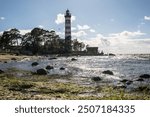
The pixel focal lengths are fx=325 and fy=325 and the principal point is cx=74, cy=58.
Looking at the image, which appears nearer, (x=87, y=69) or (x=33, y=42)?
(x=87, y=69)

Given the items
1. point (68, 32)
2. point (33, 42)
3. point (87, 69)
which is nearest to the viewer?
point (87, 69)

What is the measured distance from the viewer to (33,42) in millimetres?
133500

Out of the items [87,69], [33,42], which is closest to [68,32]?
[33,42]

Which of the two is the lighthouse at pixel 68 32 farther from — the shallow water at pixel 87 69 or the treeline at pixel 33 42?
the shallow water at pixel 87 69

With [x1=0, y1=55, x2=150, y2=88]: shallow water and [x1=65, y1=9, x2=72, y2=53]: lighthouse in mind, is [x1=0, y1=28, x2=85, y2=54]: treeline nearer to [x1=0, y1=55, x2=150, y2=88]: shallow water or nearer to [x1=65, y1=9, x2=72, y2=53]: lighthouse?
[x1=65, y1=9, x2=72, y2=53]: lighthouse

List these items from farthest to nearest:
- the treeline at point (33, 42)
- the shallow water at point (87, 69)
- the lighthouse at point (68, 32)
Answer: the lighthouse at point (68, 32) < the treeline at point (33, 42) < the shallow water at point (87, 69)

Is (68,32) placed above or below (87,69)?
above

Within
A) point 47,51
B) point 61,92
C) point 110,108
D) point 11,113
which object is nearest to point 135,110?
point 110,108

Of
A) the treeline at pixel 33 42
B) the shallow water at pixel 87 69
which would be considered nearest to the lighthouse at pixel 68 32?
the treeline at pixel 33 42

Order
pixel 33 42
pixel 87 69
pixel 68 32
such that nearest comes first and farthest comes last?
pixel 87 69 < pixel 33 42 < pixel 68 32

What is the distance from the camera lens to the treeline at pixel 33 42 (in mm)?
127044

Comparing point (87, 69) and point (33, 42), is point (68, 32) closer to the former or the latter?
point (33, 42)

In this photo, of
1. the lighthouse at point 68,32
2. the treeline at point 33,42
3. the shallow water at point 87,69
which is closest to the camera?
the shallow water at point 87,69

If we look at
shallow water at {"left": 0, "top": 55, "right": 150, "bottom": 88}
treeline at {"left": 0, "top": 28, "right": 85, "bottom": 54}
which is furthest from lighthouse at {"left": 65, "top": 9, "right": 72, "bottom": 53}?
shallow water at {"left": 0, "top": 55, "right": 150, "bottom": 88}
